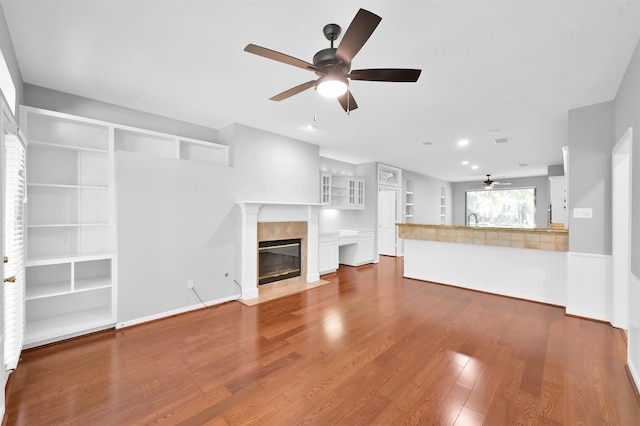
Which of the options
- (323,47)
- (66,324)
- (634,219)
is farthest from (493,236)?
(66,324)

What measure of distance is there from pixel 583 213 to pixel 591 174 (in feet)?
1.67

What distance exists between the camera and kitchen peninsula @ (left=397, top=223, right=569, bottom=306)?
13.6ft

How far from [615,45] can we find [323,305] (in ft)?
13.5

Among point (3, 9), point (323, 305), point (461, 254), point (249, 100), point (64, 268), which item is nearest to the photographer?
point (3, 9)

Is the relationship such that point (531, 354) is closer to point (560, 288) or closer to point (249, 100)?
point (560, 288)

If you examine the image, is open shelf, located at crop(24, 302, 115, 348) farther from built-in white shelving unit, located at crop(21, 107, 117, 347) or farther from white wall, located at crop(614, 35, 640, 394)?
white wall, located at crop(614, 35, 640, 394)

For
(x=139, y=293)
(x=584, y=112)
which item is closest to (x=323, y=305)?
(x=139, y=293)

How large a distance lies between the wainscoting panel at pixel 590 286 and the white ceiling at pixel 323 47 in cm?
203

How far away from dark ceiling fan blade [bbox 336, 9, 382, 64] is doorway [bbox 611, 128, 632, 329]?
3320 mm

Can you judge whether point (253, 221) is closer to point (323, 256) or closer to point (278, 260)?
point (278, 260)

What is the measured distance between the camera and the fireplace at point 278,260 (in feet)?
15.7

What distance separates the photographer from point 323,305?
408 cm

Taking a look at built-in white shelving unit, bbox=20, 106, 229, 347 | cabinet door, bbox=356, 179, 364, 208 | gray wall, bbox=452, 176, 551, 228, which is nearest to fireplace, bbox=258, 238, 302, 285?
built-in white shelving unit, bbox=20, 106, 229, 347

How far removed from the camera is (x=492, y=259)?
4738mm
